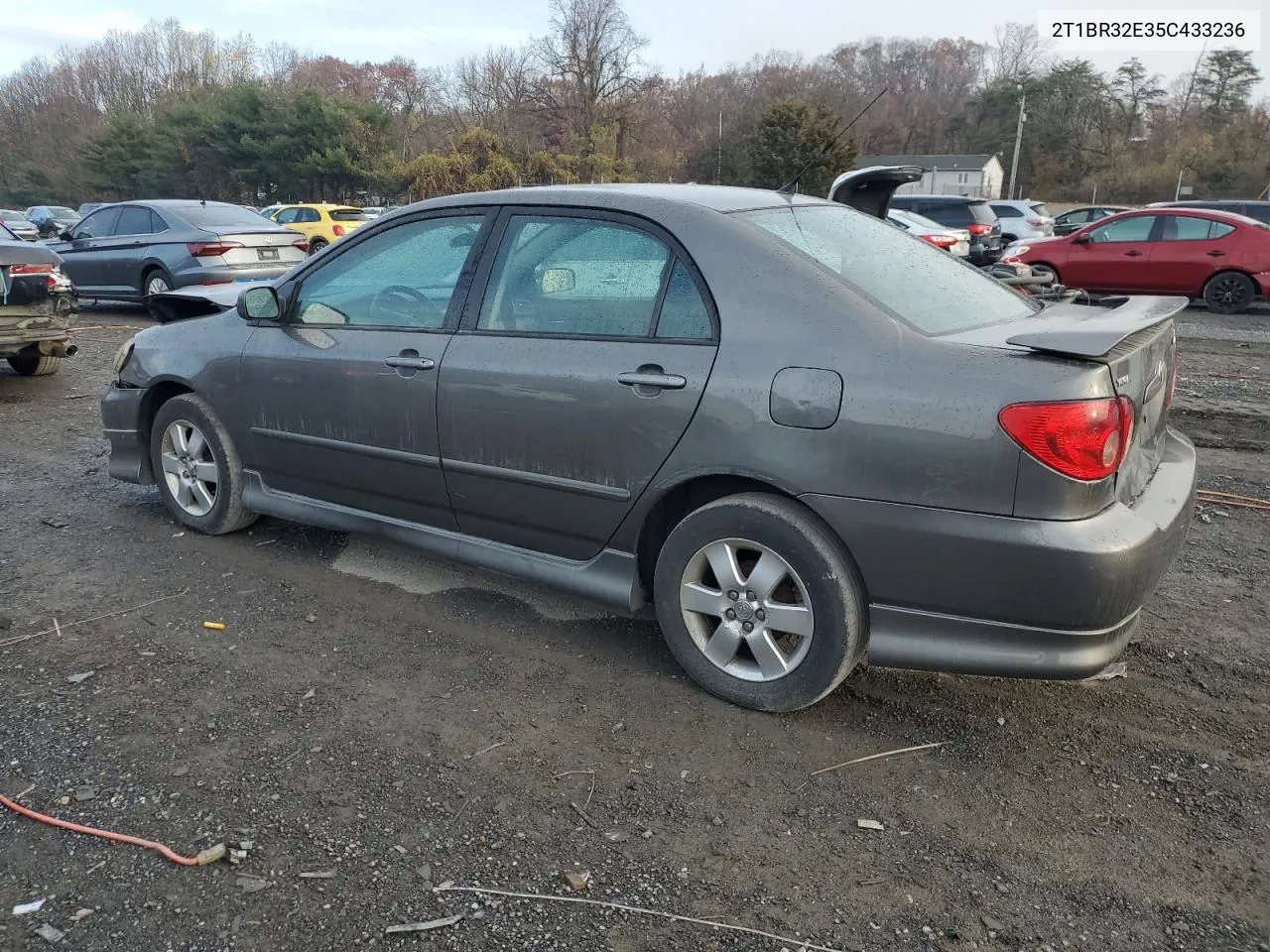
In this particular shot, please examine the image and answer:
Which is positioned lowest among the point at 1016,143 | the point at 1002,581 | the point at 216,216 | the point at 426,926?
the point at 426,926

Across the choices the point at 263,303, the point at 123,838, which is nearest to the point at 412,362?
the point at 263,303

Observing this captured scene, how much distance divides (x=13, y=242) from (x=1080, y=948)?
902 cm

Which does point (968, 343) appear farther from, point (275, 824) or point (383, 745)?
point (275, 824)

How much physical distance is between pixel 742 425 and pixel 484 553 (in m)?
1.28

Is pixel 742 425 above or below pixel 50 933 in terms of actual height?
above

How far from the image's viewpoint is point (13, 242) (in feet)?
26.2

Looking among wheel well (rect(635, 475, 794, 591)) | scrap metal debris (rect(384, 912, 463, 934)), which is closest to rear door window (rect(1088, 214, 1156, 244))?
wheel well (rect(635, 475, 794, 591))

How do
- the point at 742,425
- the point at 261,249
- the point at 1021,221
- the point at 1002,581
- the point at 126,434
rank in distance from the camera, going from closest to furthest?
the point at 1002,581 < the point at 742,425 < the point at 126,434 < the point at 261,249 < the point at 1021,221

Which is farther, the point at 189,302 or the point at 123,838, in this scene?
the point at 189,302

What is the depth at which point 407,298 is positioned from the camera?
3.86 meters

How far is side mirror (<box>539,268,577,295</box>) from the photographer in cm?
342

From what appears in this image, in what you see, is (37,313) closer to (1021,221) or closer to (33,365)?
(33,365)

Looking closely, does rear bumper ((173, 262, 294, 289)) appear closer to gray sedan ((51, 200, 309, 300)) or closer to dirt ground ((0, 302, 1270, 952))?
gray sedan ((51, 200, 309, 300))

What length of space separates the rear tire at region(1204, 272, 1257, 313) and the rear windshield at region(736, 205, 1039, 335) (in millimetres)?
12367
